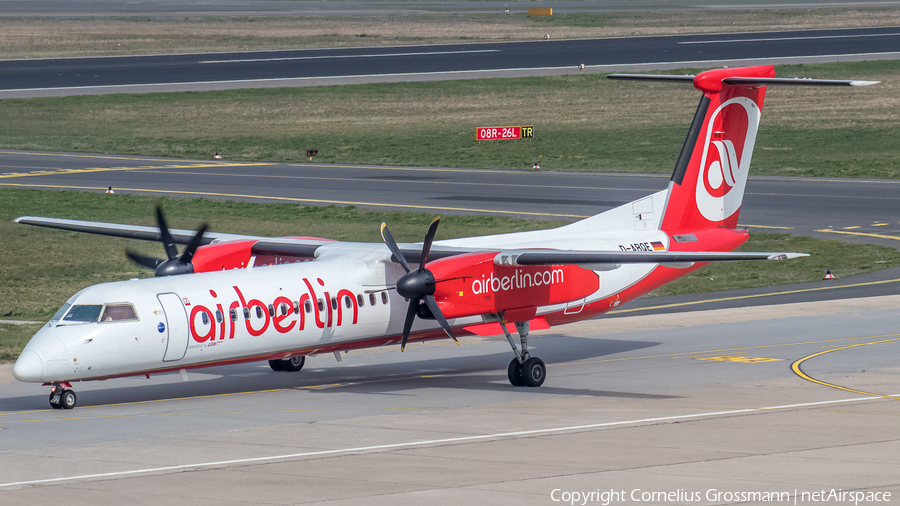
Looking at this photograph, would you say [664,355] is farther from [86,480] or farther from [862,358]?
[86,480]

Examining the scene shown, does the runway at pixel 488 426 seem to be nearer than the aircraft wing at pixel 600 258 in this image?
Result: Yes

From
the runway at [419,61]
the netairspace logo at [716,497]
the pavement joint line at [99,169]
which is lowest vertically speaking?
the netairspace logo at [716,497]

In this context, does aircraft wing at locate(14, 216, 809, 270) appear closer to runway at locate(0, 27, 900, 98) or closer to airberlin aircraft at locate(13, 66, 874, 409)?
airberlin aircraft at locate(13, 66, 874, 409)

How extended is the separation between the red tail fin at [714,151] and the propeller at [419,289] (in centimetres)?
756

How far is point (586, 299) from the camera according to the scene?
26.4 m

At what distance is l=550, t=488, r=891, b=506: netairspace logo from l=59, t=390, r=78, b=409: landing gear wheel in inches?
433

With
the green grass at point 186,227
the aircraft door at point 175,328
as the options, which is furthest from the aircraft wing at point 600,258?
the green grass at point 186,227

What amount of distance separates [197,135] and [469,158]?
65.0ft

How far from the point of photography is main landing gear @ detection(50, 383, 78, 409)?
21.8 m

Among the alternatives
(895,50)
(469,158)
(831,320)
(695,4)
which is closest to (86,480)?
(831,320)

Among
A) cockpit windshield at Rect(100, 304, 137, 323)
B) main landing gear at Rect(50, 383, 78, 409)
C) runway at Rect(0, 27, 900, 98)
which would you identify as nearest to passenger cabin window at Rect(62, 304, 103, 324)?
cockpit windshield at Rect(100, 304, 137, 323)

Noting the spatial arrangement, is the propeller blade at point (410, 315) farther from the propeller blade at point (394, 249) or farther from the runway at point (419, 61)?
the runway at point (419, 61)

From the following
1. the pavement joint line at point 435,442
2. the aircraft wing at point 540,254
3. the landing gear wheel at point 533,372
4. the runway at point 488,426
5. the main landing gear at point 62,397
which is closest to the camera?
the runway at point 488,426

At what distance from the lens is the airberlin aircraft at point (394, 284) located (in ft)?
70.2
